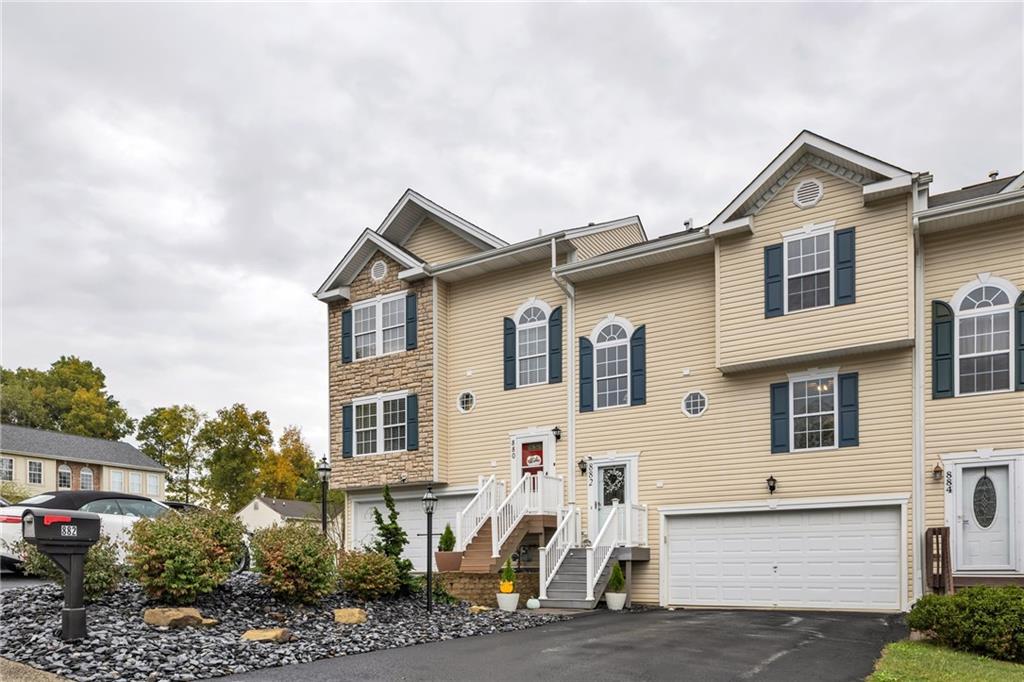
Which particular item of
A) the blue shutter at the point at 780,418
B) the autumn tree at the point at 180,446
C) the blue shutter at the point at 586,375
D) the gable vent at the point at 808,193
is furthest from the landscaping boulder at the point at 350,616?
the autumn tree at the point at 180,446

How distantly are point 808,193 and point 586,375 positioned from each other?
236 inches

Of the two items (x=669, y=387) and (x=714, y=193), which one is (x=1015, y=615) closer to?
(x=669, y=387)

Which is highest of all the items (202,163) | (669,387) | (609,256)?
(202,163)

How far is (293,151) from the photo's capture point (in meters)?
17.7

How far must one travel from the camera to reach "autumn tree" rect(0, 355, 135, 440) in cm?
5056

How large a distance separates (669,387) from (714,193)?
8.97m

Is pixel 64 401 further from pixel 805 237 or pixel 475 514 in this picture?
pixel 805 237

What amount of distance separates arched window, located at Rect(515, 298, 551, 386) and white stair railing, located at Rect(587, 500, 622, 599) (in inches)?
144

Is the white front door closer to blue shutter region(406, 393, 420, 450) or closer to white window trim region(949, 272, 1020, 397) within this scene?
white window trim region(949, 272, 1020, 397)

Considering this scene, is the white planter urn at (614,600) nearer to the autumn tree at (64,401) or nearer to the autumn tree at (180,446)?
the autumn tree at (180,446)

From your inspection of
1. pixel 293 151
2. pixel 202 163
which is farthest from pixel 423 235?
pixel 202 163

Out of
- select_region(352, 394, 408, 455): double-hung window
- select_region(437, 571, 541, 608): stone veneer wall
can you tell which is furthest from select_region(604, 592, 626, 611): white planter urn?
select_region(352, 394, 408, 455): double-hung window

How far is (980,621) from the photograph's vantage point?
10.1m

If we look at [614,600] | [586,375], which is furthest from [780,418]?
[614,600]
